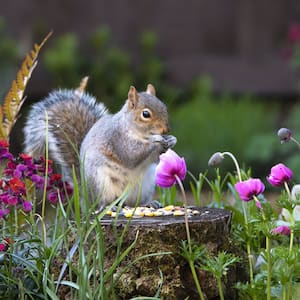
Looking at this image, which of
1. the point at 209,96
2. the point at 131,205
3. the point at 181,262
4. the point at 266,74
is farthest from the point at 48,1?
the point at 181,262

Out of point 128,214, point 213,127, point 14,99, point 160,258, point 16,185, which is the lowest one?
point 160,258

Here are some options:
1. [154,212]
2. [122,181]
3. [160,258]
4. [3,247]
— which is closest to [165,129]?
[122,181]

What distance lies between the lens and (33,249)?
9.50 feet

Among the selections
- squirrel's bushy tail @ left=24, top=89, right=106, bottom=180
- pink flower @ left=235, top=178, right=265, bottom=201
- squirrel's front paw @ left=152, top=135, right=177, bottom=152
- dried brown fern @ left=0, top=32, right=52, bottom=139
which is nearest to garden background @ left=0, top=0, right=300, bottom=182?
squirrel's bushy tail @ left=24, top=89, right=106, bottom=180

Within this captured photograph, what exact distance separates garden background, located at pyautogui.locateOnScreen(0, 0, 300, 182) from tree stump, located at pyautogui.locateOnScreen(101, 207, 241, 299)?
432 centimetres

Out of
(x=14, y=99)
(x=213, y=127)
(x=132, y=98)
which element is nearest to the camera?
(x=132, y=98)

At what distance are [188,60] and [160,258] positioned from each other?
5827 mm

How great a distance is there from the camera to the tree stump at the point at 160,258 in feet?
8.66

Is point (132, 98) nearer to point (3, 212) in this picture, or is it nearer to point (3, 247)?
point (3, 212)

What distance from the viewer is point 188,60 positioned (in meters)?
8.33

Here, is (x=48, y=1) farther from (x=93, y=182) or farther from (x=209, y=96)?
(x=93, y=182)

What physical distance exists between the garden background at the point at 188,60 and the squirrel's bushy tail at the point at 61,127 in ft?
10.3

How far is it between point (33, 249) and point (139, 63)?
5379 millimetres

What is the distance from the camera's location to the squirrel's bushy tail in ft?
12.1
